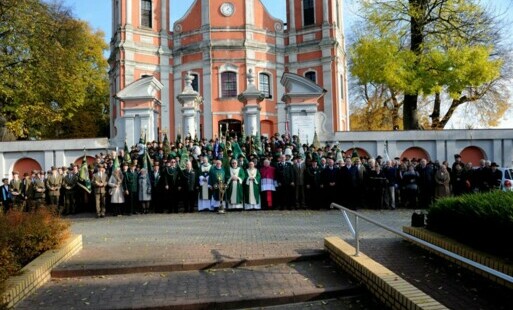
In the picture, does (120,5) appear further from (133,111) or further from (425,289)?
(425,289)

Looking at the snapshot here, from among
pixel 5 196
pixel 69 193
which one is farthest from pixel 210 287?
pixel 5 196

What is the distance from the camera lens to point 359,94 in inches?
1805

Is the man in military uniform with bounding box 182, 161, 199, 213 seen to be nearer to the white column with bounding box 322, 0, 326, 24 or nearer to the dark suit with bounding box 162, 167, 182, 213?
the dark suit with bounding box 162, 167, 182, 213

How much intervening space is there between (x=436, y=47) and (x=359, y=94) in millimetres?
21263

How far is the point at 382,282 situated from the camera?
541cm

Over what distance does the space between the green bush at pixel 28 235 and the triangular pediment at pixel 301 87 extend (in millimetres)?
14779

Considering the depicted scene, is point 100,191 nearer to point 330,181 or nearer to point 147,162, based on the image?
point 147,162

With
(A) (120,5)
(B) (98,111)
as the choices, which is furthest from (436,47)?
(B) (98,111)

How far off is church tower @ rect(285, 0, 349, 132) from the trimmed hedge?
27663 millimetres

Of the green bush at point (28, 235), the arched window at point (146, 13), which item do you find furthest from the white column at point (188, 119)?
the arched window at point (146, 13)

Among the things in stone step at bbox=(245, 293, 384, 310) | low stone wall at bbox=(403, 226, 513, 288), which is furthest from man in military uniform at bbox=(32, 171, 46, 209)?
low stone wall at bbox=(403, 226, 513, 288)

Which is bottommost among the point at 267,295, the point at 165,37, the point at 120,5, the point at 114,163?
the point at 267,295

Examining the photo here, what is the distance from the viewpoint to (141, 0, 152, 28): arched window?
37375mm

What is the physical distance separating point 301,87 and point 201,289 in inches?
639
